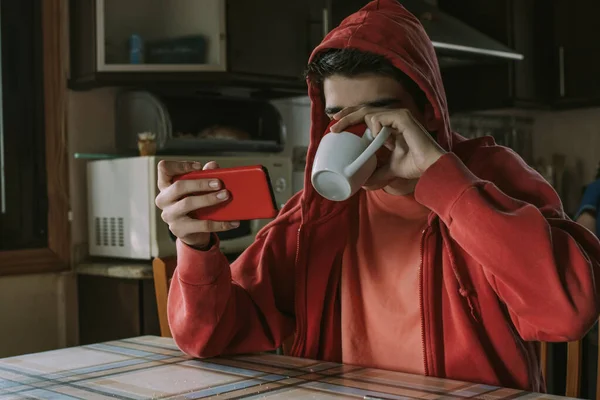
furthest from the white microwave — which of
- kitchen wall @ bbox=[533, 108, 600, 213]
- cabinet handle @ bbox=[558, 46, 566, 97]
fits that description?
kitchen wall @ bbox=[533, 108, 600, 213]

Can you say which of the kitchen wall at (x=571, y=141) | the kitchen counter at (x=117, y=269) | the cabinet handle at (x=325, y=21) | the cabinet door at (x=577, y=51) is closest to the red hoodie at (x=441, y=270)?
the kitchen counter at (x=117, y=269)

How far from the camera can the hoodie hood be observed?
1204 mm

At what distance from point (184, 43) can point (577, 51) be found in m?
1.94

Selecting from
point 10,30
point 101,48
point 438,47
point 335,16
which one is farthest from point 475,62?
point 10,30

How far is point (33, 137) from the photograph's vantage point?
7.97 feet

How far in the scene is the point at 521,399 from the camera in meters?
0.91

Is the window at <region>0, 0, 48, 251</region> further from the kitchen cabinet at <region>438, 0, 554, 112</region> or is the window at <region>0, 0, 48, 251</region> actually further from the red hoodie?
the kitchen cabinet at <region>438, 0, 554, 112</region>

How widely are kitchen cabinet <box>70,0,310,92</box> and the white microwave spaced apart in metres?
0.27

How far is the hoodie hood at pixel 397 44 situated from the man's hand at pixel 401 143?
0.59ft

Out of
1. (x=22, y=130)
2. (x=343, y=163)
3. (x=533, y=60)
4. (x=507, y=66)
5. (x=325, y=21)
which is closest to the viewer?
(x=343, y=163)

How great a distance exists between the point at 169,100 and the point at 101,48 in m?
0.33

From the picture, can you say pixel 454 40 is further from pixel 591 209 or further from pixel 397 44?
pixel 397 44

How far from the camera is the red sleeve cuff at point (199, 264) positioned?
1156 millimetres

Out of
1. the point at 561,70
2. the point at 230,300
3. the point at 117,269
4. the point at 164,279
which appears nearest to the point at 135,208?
the point at 117,269
